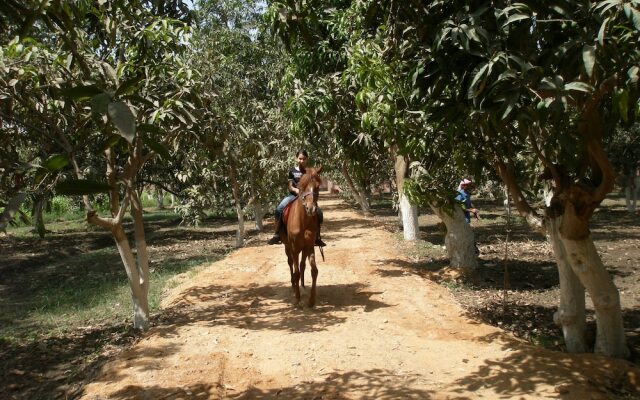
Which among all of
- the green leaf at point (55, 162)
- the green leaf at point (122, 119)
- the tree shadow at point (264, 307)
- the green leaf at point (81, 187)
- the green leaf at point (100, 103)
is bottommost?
the tree shadow at point (264, 307)

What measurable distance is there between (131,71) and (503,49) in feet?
17.0

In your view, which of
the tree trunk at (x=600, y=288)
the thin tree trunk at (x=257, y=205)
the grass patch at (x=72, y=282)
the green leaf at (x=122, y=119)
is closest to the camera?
the green leaf at (x=122, y=119)

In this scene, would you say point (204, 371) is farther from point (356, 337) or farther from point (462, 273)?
point (462, 273)

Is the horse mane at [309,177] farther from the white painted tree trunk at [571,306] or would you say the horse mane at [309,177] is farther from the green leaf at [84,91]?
the green leaf at [84,91]

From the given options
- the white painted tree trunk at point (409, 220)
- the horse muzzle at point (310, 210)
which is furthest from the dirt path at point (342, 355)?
the white painted tree trunk at point (409, 220)

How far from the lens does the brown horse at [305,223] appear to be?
331 inches

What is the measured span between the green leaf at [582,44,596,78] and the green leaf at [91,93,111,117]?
2948 millimetres

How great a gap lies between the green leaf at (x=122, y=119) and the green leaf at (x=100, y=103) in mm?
14

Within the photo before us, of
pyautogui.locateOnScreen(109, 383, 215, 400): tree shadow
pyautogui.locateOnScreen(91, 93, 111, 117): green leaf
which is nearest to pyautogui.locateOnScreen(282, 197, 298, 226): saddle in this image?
→ pyautogui.locateOnScreen(109, 383, 215, 400): tree shadow

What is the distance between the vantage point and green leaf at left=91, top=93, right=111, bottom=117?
1266mm

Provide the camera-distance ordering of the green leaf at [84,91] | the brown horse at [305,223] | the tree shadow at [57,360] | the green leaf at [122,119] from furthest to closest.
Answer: the brown horse at [305,223] → the tree shadow at [57,360] → the green leaf at [84,91] → the green leaf at [122,119]

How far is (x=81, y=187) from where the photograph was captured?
4.64ft

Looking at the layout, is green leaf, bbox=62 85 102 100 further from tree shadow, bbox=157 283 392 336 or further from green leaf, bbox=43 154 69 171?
tree shadow, bbox=157 283 392 336

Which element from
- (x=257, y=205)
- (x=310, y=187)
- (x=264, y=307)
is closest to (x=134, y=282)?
(x=264, y=307)
